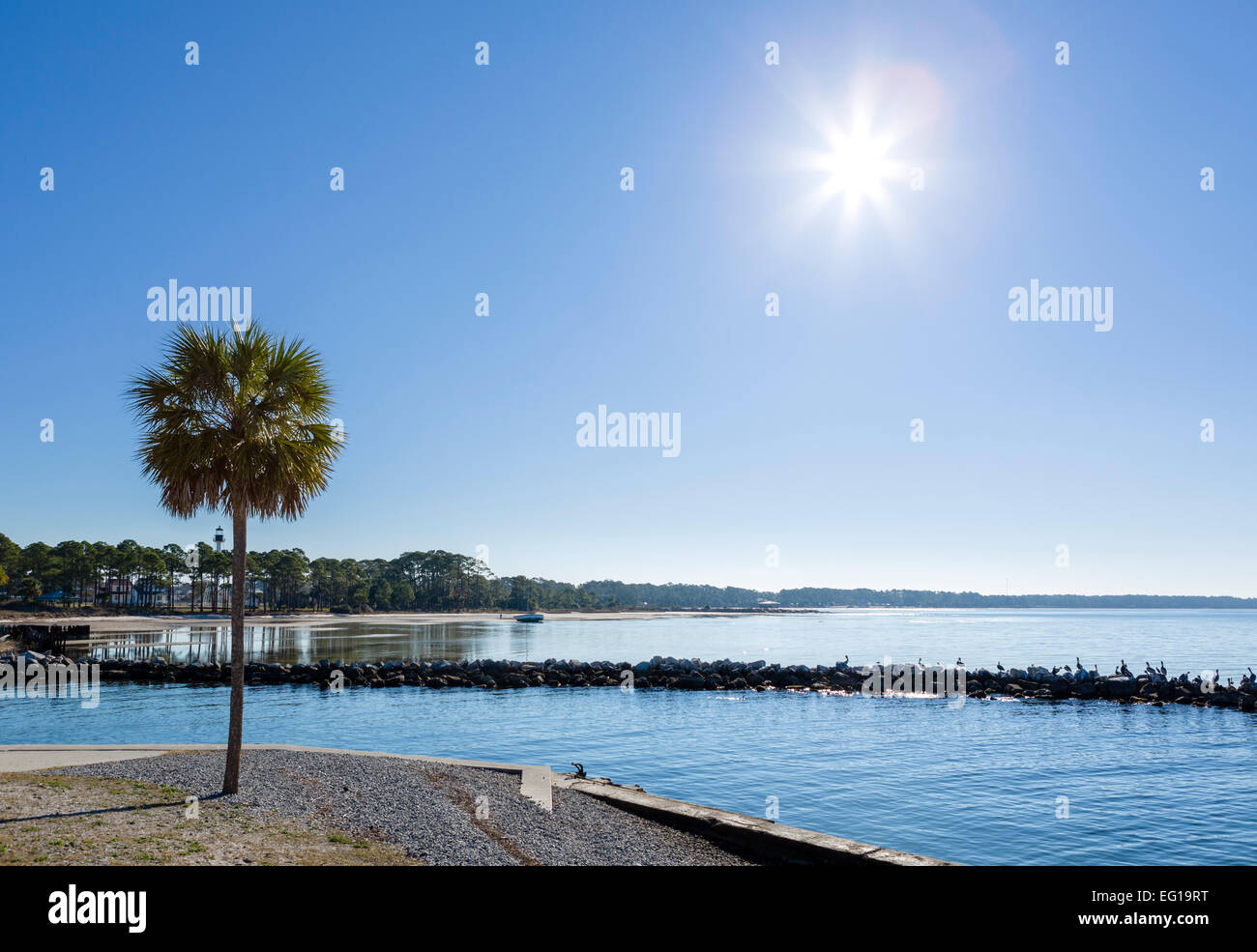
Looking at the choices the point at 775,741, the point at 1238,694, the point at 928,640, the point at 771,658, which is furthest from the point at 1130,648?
the point at 775,741

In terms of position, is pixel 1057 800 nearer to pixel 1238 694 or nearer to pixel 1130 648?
pixel 1238 694

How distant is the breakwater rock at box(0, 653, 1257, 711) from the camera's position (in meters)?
50.0

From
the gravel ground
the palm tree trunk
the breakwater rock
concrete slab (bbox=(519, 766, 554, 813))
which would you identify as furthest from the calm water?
the palm tree trunk

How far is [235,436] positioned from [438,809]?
338 inches

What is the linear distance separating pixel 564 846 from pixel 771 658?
238 feet

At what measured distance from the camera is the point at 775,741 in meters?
32.1

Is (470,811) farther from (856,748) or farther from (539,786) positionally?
(856,748)

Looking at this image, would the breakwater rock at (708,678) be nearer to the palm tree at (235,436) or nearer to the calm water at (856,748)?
the calm water at (856,748)

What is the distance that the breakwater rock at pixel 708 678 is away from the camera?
164ft

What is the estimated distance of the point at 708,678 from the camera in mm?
54875

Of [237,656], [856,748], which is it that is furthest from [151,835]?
[856,748]
